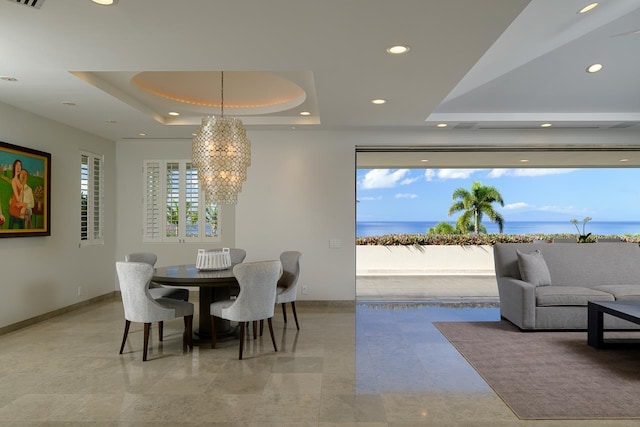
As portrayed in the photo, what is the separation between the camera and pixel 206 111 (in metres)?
5.86

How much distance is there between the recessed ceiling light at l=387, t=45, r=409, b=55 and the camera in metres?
3.16

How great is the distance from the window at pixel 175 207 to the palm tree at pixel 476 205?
880cm

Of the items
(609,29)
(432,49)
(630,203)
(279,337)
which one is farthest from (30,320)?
(630,203)

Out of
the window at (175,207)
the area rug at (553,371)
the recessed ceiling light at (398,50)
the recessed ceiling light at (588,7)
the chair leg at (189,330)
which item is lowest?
the area rug at (553,371)

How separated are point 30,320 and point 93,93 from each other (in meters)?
2.95

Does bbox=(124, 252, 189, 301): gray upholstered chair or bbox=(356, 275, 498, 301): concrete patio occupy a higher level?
bbox=(124, 252, 189, 301): gray upholstered chair

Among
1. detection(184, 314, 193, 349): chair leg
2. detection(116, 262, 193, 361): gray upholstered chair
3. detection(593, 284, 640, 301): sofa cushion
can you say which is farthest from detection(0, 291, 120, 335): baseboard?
detection(593, 284, 640, 301): sofa cushion

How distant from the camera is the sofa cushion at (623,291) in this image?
15.4 feet

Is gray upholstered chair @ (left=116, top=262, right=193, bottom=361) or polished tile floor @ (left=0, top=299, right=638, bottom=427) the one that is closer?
polished tile floor @ (left=0, top=299, right=638, bottom=427)

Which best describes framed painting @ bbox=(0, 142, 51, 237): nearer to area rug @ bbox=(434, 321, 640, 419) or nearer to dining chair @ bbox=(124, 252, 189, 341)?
dining chair @ bbox=(124, 252, 189, 341)

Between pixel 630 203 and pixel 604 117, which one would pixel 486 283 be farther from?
pixel 630 203

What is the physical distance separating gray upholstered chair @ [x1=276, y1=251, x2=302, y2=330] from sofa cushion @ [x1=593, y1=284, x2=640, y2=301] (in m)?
3.65

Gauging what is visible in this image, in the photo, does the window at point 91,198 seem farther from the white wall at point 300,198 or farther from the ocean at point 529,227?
the ocean at point 529,227

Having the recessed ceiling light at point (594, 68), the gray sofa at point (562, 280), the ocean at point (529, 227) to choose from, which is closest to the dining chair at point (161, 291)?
the gray sofa at point (562, 280)
